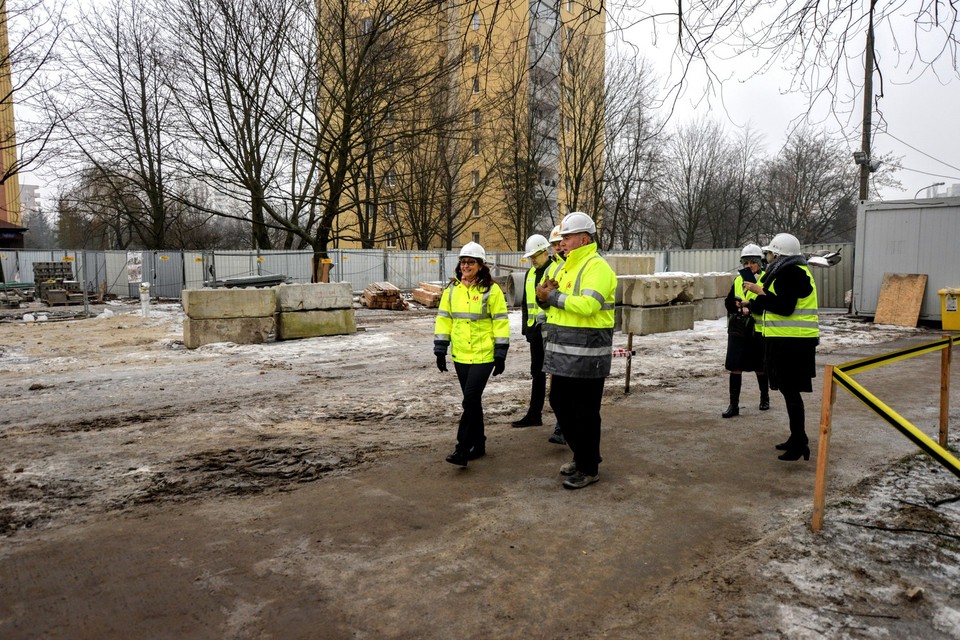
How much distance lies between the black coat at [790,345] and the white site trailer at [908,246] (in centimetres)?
1440

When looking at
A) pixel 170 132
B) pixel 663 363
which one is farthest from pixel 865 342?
pixel 170 132

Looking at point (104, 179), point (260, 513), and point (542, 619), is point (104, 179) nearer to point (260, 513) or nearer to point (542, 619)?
point (260, 513)

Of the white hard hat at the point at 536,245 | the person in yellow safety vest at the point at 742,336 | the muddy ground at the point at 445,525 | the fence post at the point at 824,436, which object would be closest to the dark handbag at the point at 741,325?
the person in yellow safety vest at the point at 742,336

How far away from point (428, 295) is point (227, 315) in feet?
36.3

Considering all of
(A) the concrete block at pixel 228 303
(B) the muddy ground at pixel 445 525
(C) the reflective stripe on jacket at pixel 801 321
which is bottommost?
(B) the muddy ground at pixel 445 525

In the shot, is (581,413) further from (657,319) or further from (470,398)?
(657,319)

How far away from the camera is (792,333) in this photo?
5672mm

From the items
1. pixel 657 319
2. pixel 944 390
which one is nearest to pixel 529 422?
pixel 944 390

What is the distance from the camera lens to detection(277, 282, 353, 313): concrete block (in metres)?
13.5

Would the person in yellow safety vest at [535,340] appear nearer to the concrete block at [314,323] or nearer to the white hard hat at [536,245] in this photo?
the white hard hat at [536,245]

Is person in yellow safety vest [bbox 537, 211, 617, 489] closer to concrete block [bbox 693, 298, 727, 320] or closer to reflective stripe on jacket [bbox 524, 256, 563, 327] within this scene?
reflective stripe on jacket [bbox 524, 256, 563, 327]

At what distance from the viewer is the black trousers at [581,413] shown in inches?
189

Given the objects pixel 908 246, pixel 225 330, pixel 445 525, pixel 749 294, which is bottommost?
pixel 445 525

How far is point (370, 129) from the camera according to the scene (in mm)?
16891
